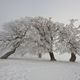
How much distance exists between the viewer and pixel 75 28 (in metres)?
25.5

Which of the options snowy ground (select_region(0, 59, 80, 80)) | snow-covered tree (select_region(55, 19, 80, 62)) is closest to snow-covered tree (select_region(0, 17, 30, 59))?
snow-covered tree (select_region(55, 19, 80, 62))

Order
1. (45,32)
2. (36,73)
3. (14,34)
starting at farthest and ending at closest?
(14,34), (45,32), (36,73)

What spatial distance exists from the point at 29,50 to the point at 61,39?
5670 mm

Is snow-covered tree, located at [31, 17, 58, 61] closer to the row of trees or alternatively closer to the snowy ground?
the row of trees

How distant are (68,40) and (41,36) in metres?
4.49

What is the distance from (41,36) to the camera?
936 inches

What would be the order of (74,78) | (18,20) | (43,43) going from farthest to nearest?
(18,20)
(43,43)
(74,78)

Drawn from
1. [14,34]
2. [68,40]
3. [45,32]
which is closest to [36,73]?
[45,32]

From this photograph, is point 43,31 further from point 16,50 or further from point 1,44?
point 1,44

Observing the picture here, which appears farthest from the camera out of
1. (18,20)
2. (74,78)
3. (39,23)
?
(18,20)

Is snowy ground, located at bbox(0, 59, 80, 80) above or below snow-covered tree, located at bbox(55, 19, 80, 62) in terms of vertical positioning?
below

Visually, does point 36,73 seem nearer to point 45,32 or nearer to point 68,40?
point 45,32

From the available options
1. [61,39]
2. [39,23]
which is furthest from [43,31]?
[61,39]

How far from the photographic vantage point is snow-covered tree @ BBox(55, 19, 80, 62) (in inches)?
928
